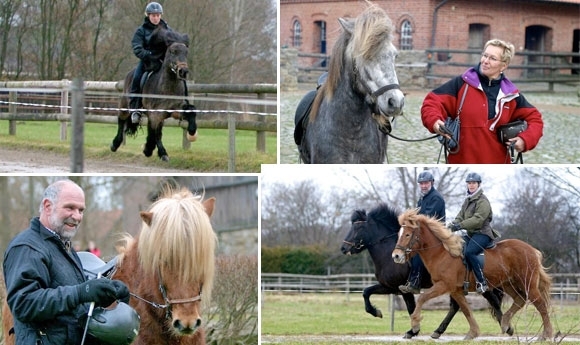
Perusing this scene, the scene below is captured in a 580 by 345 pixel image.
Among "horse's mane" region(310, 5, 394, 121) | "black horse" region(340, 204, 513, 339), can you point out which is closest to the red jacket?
"horse's mane" region(310, 5, 394, 121)

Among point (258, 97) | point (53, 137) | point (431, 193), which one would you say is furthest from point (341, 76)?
point (53, 137)

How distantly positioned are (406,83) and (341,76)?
30.3m

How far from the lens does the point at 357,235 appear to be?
42.4ft

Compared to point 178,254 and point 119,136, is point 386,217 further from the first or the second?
point 178,254

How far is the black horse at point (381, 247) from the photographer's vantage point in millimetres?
12375

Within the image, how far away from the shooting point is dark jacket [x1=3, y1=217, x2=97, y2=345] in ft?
17.4

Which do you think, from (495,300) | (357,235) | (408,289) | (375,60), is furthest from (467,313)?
(375,60)

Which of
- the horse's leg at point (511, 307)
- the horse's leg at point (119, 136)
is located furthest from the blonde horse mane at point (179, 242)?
the horse's leg at point (119, 136)

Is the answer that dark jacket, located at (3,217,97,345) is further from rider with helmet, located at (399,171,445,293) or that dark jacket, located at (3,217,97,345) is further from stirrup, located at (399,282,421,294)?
stirrup, located at (399,282,421,294)

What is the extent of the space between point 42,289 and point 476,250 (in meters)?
6.97

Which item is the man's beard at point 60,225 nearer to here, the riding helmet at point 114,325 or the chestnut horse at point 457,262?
the riding helmet at point 114,325

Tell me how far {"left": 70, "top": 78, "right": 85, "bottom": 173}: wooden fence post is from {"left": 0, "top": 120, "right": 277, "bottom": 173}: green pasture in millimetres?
6413

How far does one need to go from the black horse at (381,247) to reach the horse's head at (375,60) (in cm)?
348

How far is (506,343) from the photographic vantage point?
1056 centimetres
